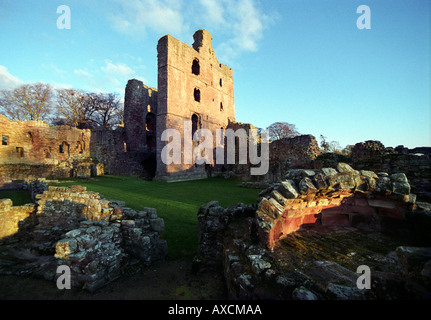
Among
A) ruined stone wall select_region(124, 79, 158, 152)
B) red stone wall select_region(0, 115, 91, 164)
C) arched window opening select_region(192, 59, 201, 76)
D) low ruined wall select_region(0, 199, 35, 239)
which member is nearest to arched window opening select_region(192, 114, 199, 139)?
arched window opening select_region(192, 59, 201, 76)

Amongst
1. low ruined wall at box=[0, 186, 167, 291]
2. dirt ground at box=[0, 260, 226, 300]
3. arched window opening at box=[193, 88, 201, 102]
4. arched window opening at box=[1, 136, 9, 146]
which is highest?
arched window opening at box=[193, 88, 201, 102]

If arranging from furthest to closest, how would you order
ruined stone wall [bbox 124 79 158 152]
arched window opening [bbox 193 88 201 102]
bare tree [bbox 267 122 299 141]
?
1. bare tree [bbox 267 122 299 141]
2. ruined stone wall [bbox 124 79 158 152]
3. arched window opening [bbox 193 88 201 102]

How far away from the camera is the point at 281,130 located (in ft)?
129

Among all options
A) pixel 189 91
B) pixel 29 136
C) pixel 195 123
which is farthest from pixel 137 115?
pixel 29 136

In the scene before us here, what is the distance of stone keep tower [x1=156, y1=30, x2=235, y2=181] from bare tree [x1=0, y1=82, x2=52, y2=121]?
25075mm

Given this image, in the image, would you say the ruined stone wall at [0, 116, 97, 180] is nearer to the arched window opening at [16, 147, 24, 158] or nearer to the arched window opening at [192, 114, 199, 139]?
the arched window opening at [16, 147, 24, 158]

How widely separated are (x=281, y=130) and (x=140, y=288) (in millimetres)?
40118

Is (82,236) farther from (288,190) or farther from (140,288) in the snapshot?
(288,190)

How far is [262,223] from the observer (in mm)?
2785

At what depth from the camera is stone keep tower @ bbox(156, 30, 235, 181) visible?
59.3 ft

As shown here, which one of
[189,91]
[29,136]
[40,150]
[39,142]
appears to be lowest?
[40,150]
